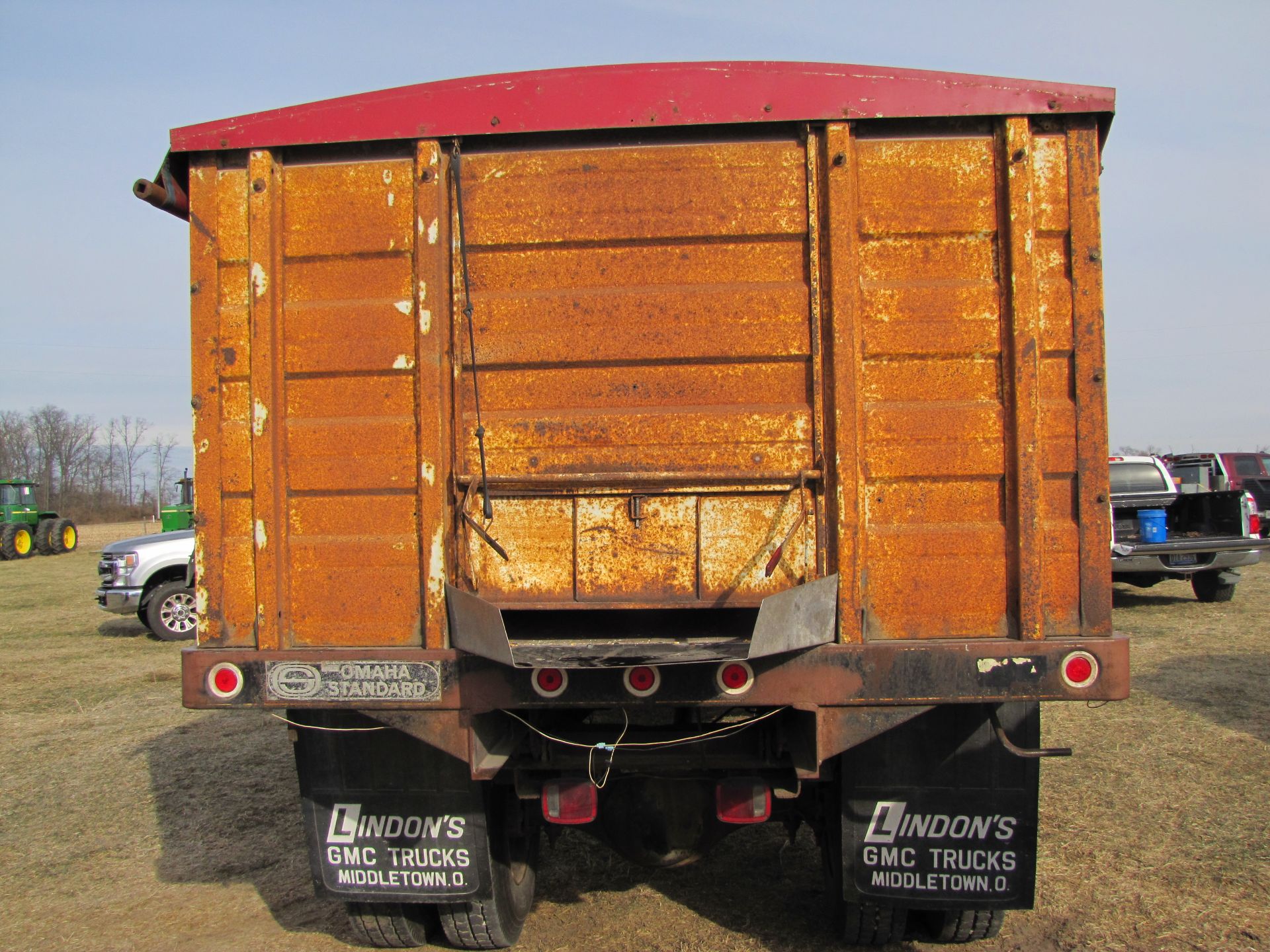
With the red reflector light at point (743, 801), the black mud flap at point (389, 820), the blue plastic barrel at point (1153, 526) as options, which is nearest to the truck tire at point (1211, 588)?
the blue plastic barrel at point (1153, 526)

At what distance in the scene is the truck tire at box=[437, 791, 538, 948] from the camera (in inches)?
142

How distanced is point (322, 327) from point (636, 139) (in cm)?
118

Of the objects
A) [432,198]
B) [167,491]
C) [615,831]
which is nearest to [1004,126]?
[432,198]

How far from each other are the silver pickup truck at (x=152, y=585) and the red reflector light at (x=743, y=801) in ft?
35.7

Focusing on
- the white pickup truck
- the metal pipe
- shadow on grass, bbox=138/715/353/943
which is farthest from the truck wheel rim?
the white pickup truck

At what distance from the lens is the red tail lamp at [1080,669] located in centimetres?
289

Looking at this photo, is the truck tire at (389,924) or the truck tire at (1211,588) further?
→ the truck tire at (1211,588)

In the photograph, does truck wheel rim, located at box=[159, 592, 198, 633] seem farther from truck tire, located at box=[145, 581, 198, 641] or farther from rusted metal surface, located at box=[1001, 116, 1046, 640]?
rusted metal surface, located at box=[1001, 116, 1046, 640]

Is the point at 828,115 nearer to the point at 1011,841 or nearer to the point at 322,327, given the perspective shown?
the point at 322,327

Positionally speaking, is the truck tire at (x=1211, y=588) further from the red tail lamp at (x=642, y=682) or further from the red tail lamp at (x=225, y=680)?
the red tail lamp at (x=225, y=680)

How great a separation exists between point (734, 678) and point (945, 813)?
0.99 metres

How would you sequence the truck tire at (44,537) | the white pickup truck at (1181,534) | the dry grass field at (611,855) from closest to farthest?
1. the dry grass field at (611,855)
2. the white pickup truck at (1181,534)
3. the truck tire at (44,537)

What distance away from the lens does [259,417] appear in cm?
312

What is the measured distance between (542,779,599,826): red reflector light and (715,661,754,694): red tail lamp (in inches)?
23.7
